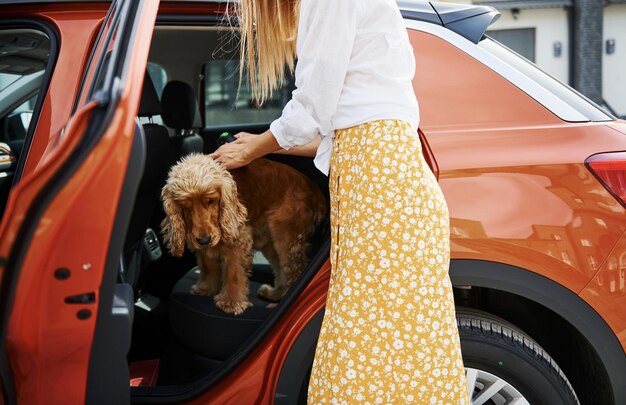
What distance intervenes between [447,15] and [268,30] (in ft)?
2.22

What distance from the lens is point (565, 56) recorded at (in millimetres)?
16172

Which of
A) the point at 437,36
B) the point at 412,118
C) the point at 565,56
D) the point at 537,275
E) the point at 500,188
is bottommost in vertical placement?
the point at 537,275

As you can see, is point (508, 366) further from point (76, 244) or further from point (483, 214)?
point (76, 244)

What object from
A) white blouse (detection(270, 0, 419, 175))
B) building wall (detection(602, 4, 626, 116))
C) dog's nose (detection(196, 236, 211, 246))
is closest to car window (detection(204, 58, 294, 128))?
dog's nose (detection(196, 236, 211, 246))

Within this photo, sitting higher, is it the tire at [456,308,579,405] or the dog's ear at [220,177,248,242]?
the dog's ear at [220,177,248,242]

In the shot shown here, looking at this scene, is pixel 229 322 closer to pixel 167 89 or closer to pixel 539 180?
pixel 539 180

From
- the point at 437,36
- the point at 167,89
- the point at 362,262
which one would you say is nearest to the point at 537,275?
the point at 362,262

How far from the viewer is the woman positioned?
1744 mm

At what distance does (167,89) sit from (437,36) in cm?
210

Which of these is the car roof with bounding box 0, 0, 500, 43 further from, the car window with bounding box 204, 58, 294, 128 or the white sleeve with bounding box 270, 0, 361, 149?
the car window with bounding box 204, 58, 294, 128

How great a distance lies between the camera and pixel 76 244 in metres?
1.37

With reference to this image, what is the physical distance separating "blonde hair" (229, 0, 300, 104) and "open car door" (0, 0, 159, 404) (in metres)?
0.41

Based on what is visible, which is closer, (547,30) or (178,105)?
(178,105)

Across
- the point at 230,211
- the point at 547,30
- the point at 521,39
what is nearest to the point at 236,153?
the point at 230,211
